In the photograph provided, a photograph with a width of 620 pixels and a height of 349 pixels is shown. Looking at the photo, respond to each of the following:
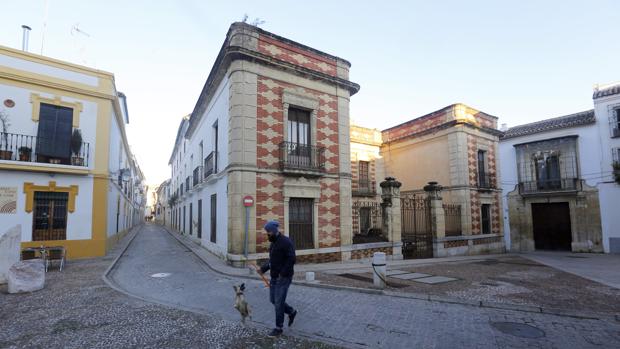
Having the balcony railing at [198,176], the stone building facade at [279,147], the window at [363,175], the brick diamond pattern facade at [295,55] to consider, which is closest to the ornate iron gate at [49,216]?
the stone building facade at [279,147]

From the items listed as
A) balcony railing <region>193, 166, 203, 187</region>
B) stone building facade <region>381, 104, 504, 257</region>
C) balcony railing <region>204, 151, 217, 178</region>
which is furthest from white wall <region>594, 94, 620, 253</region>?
balcony railing <region>193, 166, 203, 187</region>

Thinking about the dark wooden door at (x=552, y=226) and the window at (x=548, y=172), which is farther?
the window at (x=548, y=172)

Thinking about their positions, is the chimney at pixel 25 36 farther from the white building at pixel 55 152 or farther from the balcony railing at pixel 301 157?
the balcony railing at pixel 301 157

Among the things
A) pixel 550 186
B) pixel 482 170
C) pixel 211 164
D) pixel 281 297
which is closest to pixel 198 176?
pixel 211 164

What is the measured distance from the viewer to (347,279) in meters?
8.36

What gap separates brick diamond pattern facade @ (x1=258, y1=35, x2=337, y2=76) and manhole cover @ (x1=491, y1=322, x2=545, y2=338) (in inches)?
401

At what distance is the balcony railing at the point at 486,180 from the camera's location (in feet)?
59.6

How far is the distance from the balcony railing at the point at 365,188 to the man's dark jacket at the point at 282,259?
14.6 metres

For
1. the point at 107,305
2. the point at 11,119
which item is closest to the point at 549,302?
the point at 107,305

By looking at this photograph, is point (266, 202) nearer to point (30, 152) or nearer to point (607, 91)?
point (30, 152)

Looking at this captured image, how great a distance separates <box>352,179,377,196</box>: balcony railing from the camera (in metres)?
19.0

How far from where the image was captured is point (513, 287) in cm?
782

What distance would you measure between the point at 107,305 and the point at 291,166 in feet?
21.8

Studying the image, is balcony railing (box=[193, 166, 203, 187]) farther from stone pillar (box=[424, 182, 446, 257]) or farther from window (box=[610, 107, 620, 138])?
window (box=[610, 107, 620, 138])
